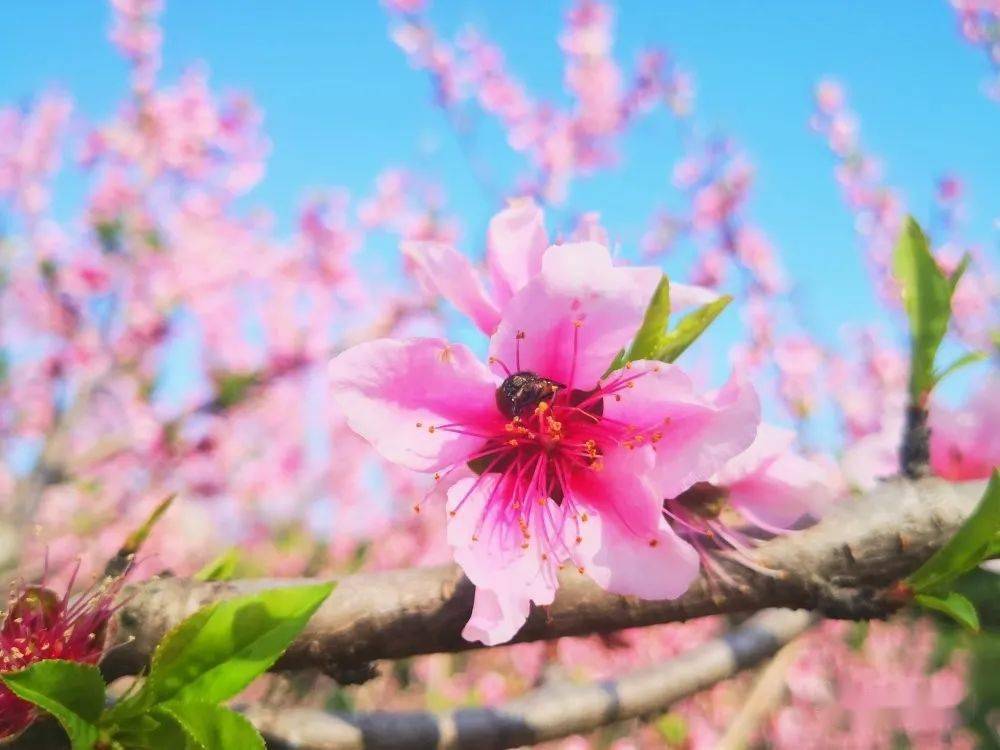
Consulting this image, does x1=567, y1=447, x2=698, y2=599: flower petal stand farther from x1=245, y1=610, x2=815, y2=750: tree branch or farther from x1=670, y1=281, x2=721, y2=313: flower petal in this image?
x1=245, y1=610, x2=815, y2=750: tree branch

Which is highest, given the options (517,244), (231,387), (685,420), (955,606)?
(231,387)

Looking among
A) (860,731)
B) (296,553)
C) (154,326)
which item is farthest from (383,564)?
(860,731)

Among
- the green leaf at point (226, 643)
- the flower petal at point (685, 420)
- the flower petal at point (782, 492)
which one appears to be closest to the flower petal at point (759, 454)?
the flower petal at point (782, 492)

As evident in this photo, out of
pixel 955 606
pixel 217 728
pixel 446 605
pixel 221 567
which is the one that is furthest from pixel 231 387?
pixel 955 606

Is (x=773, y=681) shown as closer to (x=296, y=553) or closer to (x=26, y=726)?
(x=26, y=726)

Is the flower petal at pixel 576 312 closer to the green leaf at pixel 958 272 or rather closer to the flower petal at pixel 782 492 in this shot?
the flower petal at pixel 782 492

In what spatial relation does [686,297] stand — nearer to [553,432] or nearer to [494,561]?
[553,432]

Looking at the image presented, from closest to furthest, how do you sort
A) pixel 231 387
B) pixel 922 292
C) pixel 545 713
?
pixel 922 292 < pixel 545 713 < pixel 231 387
